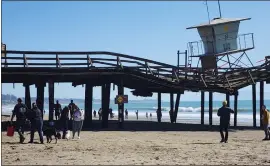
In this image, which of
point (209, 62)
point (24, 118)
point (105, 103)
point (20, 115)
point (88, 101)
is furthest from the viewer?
point (209, 62)

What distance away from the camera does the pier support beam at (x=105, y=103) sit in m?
25.0

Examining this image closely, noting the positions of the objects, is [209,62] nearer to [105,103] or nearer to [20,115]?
[105,103]

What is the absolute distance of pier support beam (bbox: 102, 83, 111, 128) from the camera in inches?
985

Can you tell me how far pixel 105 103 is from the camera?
25.1m

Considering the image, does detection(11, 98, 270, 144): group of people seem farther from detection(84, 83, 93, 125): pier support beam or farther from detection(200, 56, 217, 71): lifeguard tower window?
detection(200, 56, 217, 71): lifeguard tower window

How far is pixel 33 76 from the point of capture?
76.6ft

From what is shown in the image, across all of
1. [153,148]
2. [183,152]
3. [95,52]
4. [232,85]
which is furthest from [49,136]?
[232,85]

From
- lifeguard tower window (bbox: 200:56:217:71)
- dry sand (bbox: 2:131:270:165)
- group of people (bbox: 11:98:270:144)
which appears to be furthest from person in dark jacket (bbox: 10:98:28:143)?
lifeguard tower window (bbox: 200:56:217:71)

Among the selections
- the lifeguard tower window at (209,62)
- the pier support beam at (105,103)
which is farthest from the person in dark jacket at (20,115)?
the lifeguard tower window at (209,62)

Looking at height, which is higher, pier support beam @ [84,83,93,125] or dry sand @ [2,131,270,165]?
pier support beam @ [84,83,93,125]

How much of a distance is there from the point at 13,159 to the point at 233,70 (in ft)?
58.6

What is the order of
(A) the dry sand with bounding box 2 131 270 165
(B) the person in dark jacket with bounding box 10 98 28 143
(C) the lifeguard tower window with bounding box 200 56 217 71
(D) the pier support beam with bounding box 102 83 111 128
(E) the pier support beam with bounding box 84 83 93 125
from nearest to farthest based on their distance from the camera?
(A) the dry sand with bounding box 2 131 270 165
(B) the person in dark jacket with bounding box 10 98 28 143
(D) the pier support beam with bounding box 102 83 111 128
(E) the pier support beam with bounding box 84 83 93 125
(C) the lifeguard tower window with bounding box 200 56 217 71

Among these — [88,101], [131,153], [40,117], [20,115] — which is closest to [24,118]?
[20,115]

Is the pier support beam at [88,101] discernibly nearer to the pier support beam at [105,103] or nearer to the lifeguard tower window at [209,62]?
the pier support beam at [105,103]
